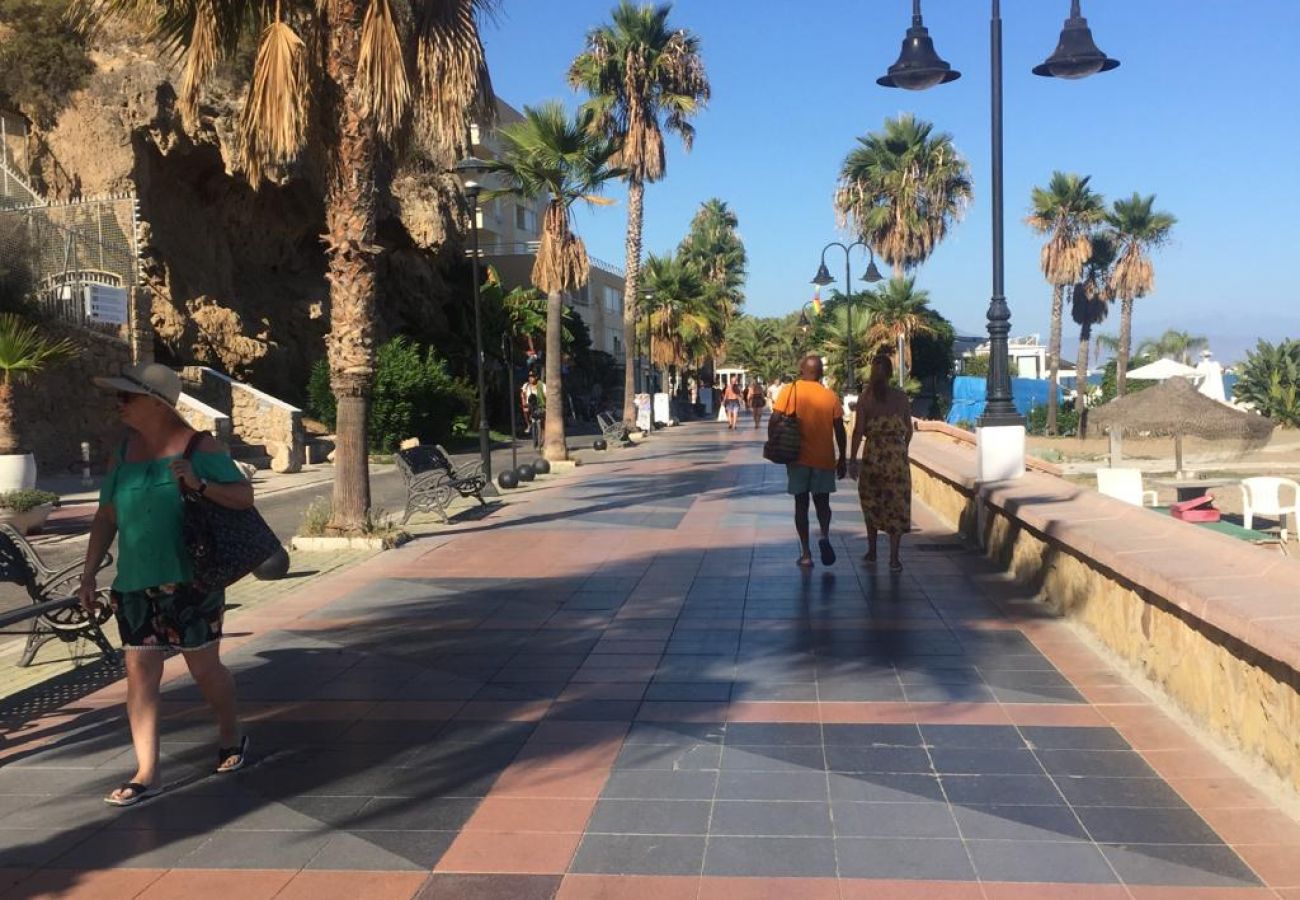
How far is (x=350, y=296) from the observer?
11.6m

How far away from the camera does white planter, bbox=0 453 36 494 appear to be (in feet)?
45.6

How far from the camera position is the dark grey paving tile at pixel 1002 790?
4328mm

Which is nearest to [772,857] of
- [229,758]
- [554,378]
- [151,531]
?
[229,758]

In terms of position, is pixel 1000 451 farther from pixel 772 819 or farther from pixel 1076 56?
pixel 772 819

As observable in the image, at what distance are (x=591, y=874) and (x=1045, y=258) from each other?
47396 mm

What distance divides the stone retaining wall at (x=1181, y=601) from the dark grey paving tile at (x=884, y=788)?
127 centimetres

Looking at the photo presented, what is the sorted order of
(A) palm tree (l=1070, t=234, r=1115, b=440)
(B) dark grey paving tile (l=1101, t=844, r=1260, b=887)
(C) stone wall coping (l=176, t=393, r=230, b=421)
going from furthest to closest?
(A) palm tree (l=1070, t=234, r=1115, b=440) → (C) stone wall coping (l=176, t=393, r=230, b=421) → (B) dark grey paving tile (l=1101, t=844, r=1260, b=887)

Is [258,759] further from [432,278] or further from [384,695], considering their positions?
[432,278]

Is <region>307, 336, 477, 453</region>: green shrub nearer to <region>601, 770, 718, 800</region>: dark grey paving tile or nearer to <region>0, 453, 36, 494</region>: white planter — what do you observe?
<region>0, 453, 36, 494</region>: white planter

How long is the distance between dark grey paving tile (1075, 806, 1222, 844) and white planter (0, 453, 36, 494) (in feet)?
43.6

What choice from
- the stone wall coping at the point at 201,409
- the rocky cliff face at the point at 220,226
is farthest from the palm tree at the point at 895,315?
the stone wall coping at the point at 201,409

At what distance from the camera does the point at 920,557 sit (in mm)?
10289

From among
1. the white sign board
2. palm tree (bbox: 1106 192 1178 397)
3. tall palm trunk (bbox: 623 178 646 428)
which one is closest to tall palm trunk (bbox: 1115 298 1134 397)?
palm tree (bbox: 1106 192 1178 397)

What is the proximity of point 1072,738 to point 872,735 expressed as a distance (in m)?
0.85
